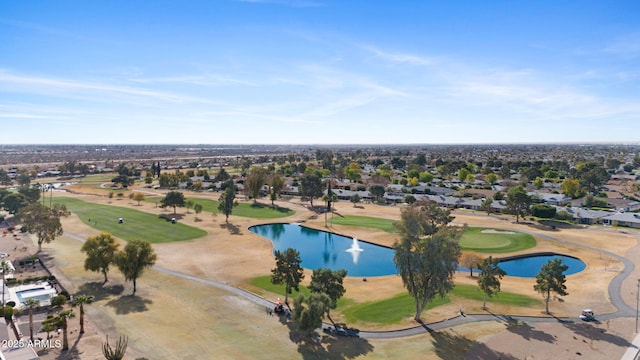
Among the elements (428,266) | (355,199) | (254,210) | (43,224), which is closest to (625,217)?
(355,199)

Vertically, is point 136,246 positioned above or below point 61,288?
above

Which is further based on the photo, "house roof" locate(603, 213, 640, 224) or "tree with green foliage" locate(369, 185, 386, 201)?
"tree with green foliage" locate(369, 185, 386, 201)

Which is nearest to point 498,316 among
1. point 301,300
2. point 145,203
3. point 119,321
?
point 301,300

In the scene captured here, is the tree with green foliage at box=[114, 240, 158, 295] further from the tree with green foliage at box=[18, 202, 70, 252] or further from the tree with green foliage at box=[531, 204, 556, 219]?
the tree with green foliage at box=[531, 204, 556, 219]

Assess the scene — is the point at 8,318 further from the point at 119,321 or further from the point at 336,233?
the point at 336,233

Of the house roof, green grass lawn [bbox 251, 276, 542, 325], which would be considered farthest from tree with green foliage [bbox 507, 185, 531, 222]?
green grass lawn [bbox 251, 276, 542, 325]

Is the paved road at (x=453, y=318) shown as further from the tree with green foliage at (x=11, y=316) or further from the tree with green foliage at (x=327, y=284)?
the tree with green foliage at (x=11, y=316)
